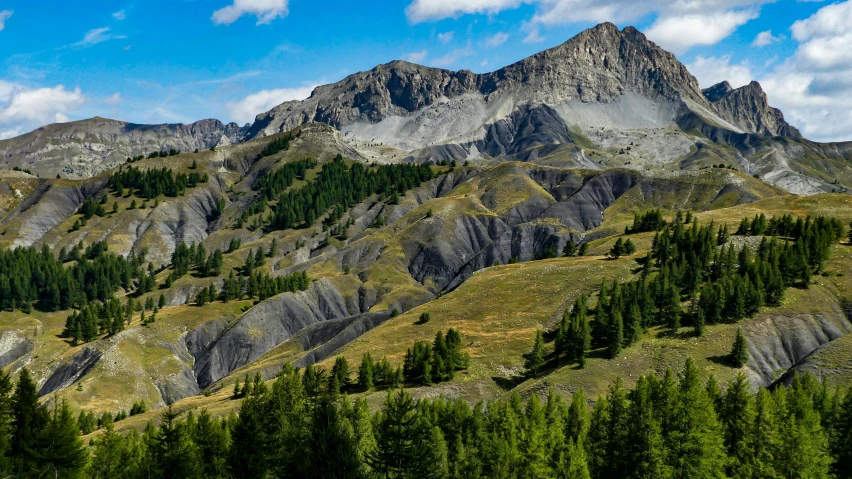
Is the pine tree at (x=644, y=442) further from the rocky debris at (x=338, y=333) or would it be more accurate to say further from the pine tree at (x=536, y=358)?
the rocky debris at (x=338, y=333)

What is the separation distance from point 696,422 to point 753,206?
164m

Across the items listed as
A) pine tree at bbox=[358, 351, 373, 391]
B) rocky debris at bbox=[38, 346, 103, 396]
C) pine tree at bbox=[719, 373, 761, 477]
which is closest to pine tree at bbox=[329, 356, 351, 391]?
pine tree at bbox=[358, 351, 373, 391]

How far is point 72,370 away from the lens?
164875mm

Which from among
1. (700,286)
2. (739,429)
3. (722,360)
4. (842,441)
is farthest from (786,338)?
(739,429)

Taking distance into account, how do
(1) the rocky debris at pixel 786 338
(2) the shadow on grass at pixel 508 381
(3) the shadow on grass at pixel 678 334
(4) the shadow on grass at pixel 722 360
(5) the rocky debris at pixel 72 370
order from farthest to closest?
(5) the rocky debris at pixel 72 370 → (3) the shadow on grass at pixel 678 334 → (2) the shadow on grass at pixel 508 381 → (1) the rocky debris at pixel 786 338 → (4) the shadow on grass at pixel 722 360

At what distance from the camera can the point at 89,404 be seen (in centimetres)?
14412

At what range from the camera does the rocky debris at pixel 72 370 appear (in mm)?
160750

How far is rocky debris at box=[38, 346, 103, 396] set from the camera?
161 metres

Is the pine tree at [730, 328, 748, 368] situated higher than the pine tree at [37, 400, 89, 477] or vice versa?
the pine tree at [37, 400, 89, 477]

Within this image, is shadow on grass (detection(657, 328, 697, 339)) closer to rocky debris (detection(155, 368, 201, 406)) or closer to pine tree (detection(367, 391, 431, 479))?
pine tree (detection(367, 391, 431, 479))

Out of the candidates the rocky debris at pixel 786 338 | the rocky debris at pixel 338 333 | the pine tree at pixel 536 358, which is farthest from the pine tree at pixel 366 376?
the rocky debris at pixel 786 338

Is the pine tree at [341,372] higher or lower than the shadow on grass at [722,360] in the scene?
lower

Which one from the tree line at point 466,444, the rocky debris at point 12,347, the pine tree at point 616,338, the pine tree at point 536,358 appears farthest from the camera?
the rocky debris at point 12,347

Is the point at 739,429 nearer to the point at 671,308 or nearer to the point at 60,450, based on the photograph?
the point at 671,308
